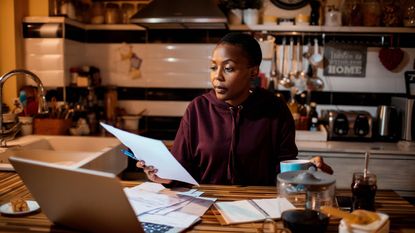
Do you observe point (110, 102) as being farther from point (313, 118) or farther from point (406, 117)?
point (406, 117)

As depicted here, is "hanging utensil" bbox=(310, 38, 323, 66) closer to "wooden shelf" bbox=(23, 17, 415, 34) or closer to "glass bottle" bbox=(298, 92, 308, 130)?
"wooden shelf" bbox=(23, 17, 415, 34)

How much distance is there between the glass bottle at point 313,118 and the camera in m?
3.33

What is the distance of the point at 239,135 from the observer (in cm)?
173

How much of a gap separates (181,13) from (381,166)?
1.77m

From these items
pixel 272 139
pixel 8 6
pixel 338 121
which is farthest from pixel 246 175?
pixel 8 6

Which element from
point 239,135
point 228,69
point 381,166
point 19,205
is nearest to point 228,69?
point 228,69

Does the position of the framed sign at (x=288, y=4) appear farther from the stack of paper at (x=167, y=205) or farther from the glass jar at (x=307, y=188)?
the glass jar at (x=307, y=188)

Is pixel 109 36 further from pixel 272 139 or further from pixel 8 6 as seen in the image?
pixel 272 139

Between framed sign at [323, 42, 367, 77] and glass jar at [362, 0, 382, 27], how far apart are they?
0.21m

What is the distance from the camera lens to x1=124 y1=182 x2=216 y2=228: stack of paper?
3.95 feet

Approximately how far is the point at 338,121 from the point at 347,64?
1.85 ft

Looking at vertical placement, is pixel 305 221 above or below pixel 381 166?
above

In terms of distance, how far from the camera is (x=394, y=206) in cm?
139

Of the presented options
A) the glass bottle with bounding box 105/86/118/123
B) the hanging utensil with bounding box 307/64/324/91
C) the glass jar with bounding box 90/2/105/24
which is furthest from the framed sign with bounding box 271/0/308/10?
the glass bottle with bounding box 105/86/118/123
